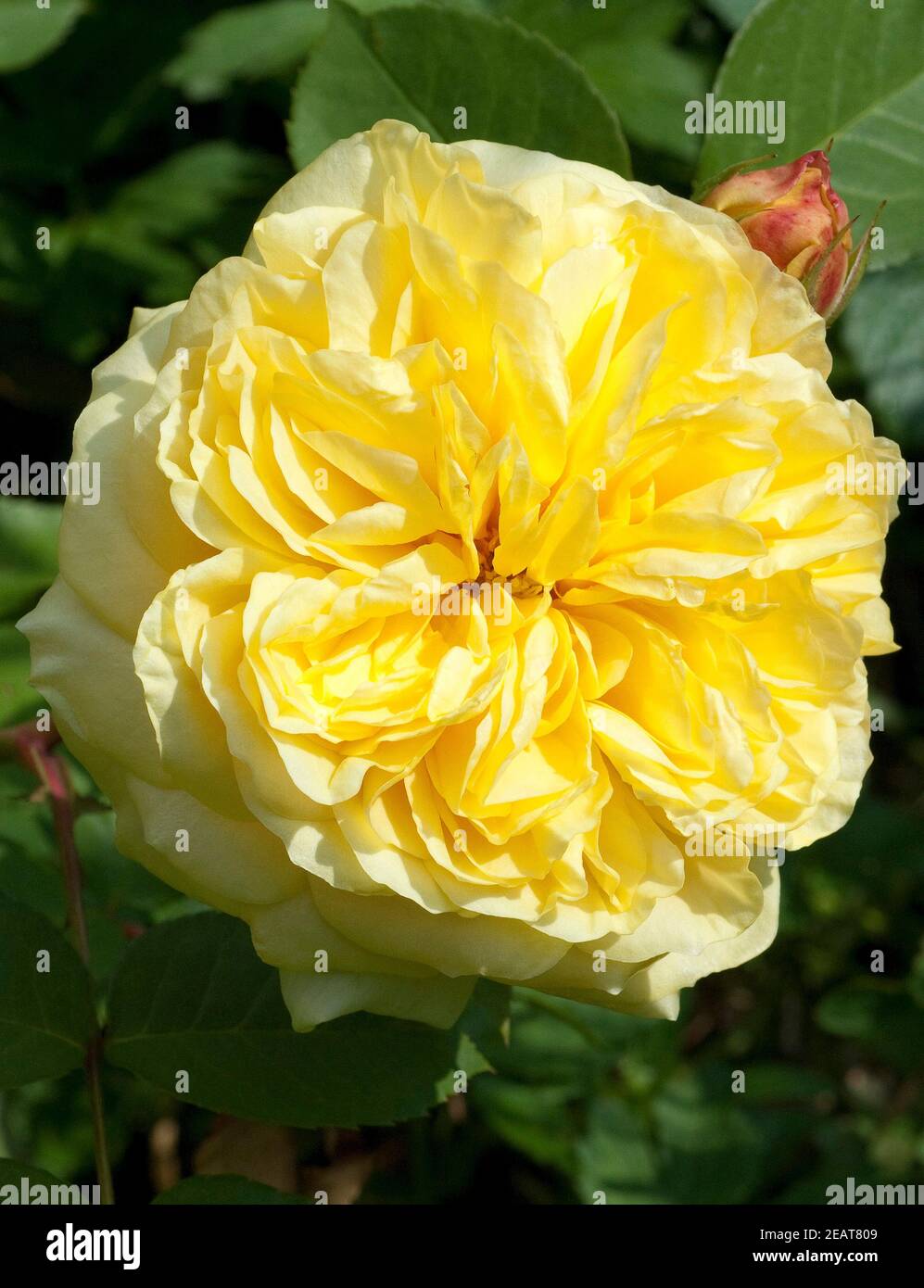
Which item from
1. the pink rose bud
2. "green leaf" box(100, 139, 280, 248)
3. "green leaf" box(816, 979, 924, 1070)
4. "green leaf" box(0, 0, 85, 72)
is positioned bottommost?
"green leaf" box(816, 979, 924, 1070)

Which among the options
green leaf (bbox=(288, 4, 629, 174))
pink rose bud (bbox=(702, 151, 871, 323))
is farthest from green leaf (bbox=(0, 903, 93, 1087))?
pink rose bud (bbox=(702, 151, 871, 323))

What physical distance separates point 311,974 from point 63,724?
0.33m

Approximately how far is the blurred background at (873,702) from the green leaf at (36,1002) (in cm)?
57

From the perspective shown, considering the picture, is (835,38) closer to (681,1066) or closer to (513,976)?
(513,976)

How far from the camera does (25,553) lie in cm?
208

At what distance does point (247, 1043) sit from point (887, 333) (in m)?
1.71

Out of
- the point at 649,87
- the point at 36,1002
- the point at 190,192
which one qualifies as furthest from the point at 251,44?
the point at 36,1002

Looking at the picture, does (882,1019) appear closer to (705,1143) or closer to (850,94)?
(705,1143)

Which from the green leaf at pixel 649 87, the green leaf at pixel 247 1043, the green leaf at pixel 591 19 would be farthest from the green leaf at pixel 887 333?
the green leaf at pixel 247 1043

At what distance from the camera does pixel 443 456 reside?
3.73 feet

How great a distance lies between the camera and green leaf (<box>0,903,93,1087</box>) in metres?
1.39

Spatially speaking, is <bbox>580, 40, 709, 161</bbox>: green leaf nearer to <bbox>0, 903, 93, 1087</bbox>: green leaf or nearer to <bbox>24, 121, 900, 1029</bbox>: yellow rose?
<bbox>24, 121, 900, 1029</bbox>: yellow rose

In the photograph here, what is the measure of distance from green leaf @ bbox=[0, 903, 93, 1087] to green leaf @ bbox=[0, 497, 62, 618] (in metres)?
0.75
